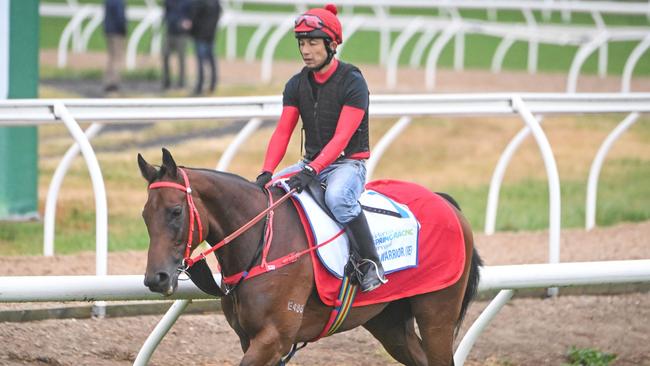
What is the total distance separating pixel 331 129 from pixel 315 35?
43 cm

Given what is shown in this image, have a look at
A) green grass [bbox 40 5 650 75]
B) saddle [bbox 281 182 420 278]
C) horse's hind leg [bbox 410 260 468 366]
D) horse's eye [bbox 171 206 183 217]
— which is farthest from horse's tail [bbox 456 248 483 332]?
green grass [bbox 40 5 650 75]

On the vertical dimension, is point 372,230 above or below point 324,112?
below

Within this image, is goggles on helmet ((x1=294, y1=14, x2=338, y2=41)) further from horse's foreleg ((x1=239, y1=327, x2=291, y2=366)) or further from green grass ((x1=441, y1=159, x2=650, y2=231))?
green grass ((x1=441, y1=159, x2=650, y2=231))

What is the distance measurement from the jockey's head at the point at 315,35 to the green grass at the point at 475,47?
16044mm

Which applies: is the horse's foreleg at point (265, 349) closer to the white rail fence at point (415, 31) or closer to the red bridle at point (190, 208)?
the red bridle at point (190, 208)

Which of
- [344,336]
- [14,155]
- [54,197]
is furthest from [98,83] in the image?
[344,336]

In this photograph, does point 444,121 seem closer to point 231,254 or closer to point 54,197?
point 54,197

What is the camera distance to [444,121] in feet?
56.5

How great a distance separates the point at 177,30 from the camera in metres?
18.2

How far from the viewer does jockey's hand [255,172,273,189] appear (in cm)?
561

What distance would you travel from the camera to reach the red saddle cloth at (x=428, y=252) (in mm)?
5816

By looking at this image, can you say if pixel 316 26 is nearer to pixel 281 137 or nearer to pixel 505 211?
pixel 281 137

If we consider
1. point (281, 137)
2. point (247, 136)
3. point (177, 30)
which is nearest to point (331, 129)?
point (281, 137)

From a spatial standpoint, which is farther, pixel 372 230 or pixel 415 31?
pixel 415 31
